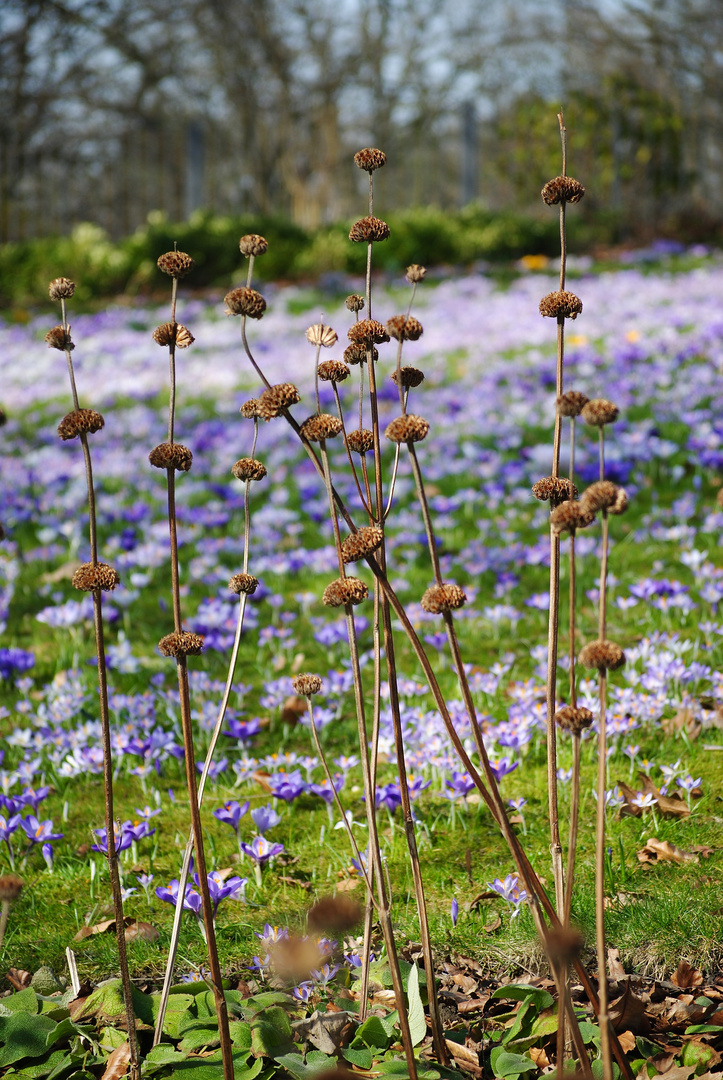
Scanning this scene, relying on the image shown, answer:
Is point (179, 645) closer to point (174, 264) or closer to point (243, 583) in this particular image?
point (243, 583)

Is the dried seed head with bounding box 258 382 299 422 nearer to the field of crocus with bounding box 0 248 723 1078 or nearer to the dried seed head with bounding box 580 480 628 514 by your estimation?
the field of crocus with bounding box 0 248 723 1078

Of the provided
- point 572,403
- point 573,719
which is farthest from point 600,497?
point 573,719

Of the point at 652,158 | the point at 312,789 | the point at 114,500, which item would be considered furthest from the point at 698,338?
the point at 652,158

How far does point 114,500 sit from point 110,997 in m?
3.94

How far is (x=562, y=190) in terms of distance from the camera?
133 cm

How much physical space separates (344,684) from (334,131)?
18.2 meters

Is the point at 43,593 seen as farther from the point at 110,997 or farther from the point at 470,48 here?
the point at 470,48

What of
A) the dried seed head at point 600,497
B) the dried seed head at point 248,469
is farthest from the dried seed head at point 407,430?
the dried seed head at point 248,469

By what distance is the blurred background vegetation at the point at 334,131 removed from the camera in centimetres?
1366

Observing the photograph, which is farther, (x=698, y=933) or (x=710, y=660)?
(x=710, y=660)

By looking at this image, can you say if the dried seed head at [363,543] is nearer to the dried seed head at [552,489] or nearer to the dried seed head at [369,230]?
the dried seed head at [552,489]

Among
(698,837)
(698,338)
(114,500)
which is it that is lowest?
(698,837)

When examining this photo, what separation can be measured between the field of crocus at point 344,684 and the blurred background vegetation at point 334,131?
7.05 metres

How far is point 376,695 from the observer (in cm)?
159
